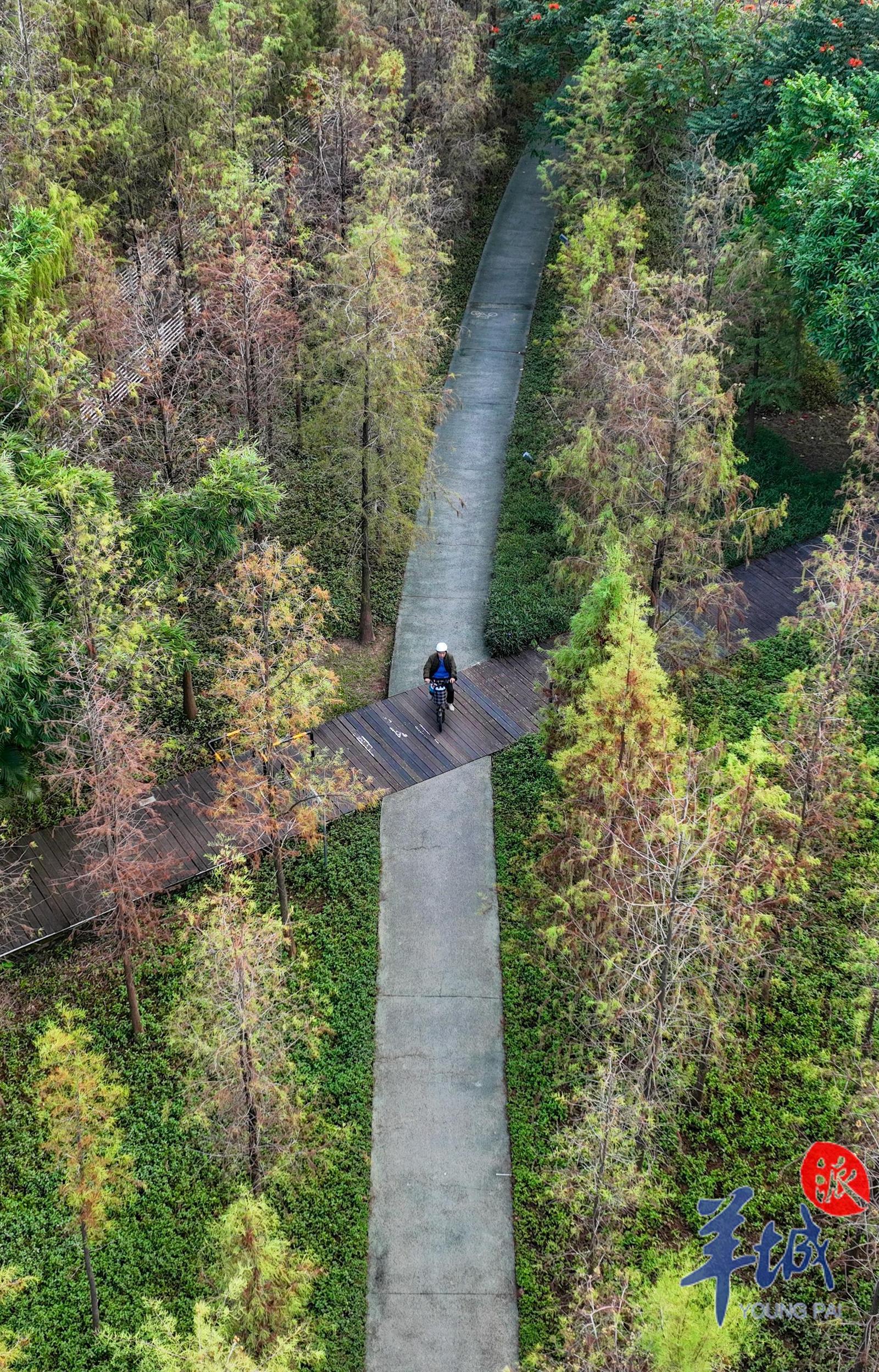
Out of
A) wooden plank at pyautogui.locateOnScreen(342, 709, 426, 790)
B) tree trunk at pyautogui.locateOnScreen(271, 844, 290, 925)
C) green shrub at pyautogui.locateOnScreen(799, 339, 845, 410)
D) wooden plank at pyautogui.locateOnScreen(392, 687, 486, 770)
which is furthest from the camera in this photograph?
green shrub at pyautogui.locateOnScreen(799, 339, 845, 410)

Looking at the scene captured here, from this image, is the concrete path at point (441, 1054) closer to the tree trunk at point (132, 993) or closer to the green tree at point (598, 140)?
the tree trunk at point (132, 993)

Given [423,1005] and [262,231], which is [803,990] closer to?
[423,1005]

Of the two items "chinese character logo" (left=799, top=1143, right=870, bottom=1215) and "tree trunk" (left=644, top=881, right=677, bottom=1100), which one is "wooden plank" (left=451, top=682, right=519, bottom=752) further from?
"chinese character logo" (left=799, top=1143, right=870, bottom=1215)

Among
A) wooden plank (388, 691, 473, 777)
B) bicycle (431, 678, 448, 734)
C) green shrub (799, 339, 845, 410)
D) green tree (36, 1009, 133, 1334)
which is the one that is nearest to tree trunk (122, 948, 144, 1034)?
green tree (36, 1009, 133, 1334)

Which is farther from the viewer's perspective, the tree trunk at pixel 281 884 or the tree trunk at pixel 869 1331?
the tree trunk at pixel 281 884

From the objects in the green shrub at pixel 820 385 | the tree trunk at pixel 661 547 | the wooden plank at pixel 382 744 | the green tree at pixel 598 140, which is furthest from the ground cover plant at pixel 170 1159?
the green shrub at pixel 820 385
